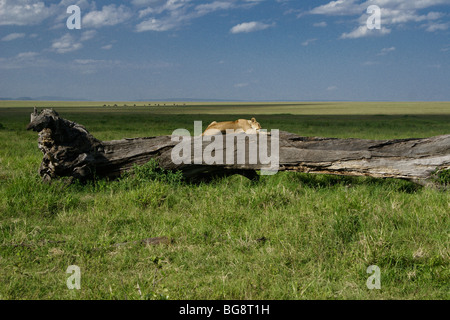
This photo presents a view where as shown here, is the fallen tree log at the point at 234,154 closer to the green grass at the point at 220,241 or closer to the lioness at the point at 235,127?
the green grass at the point at 220,241

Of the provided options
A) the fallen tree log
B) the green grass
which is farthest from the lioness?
the green grass

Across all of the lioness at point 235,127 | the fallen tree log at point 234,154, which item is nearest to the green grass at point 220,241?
the fallen tree log at point 234,154

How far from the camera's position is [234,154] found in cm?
741

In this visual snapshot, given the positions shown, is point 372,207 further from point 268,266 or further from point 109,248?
point 109,248

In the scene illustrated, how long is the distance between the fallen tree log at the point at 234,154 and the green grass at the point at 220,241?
0.37 metres

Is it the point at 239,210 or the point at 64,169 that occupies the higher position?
the point at 64,169

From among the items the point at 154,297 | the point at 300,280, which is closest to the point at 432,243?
the point at 300,280

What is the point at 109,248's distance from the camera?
4.71 metres

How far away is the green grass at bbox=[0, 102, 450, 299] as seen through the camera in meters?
3.72

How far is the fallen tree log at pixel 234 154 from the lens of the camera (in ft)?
23.0

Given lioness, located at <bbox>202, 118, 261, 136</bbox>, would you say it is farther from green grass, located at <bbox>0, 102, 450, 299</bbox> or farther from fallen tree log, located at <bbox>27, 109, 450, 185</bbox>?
green grass, located at <bbox>0, 102, 450, 299</bbox>

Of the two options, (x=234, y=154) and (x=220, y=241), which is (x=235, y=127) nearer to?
(x=234, y=154)
